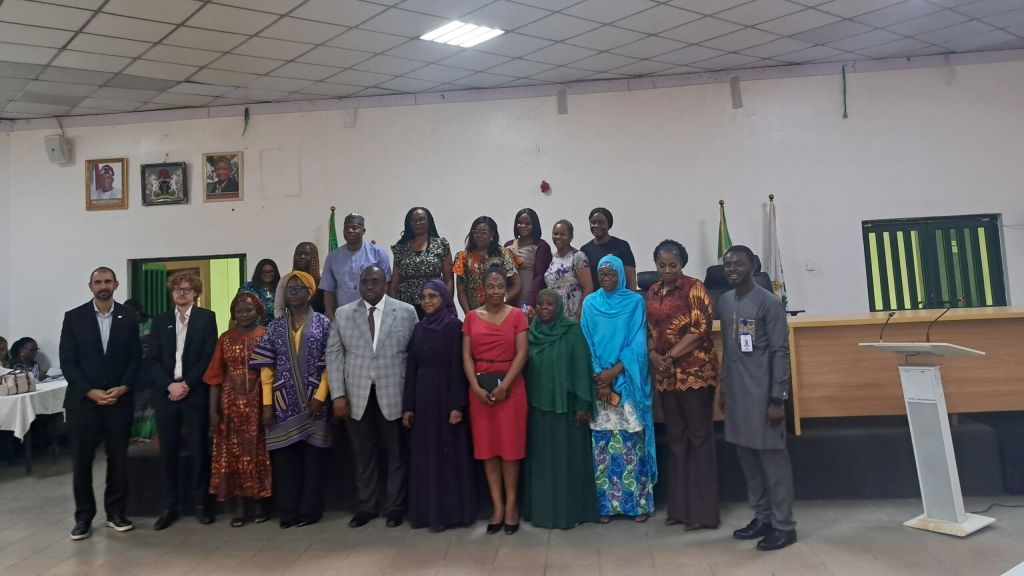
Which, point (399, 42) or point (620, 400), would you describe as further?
point (399, 42)

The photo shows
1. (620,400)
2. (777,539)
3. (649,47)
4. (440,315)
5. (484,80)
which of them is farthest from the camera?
(484,80)

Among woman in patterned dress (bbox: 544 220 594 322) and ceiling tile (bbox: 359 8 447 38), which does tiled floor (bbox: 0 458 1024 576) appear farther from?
ceiling tile (bbox: 359 8 447 38)

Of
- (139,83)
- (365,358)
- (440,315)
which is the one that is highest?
(139,83)

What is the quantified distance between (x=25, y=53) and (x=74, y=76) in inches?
24.6

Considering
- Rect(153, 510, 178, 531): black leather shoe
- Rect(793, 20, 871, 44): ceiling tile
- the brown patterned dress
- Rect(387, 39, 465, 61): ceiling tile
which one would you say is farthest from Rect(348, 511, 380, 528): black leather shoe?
Rect(793, 20, 871, 44): ceiling tile

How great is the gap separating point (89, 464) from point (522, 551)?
2734 mm

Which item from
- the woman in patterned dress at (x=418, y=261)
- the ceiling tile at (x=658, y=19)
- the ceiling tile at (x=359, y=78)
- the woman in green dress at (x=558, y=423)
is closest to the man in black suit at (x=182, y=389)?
the woman in patterned dress at (x=418, y=261)

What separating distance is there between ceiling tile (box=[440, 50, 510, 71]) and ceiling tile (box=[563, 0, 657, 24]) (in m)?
1.12

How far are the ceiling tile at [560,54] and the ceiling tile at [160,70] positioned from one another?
3.20 metres

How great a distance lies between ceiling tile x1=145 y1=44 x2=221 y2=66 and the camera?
574 centimetres

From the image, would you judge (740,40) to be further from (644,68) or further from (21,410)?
(21,410)

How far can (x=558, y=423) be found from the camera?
12.5 feet

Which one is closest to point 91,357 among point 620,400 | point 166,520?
point 166,520

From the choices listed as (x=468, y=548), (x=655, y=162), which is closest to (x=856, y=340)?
(x=468, y=548)
